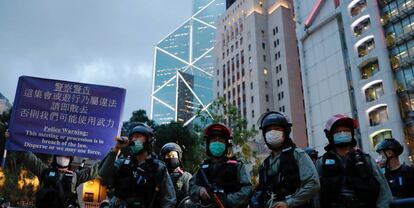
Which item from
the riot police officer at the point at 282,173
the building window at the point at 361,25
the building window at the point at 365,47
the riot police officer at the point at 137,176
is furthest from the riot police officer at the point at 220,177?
the building window at the point at 361,25

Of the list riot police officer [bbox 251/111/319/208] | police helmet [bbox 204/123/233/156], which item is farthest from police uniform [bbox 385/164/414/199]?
police helmet [bbox 204/123/233/156]

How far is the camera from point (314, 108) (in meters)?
39.4

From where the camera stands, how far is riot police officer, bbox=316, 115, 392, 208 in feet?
13.0

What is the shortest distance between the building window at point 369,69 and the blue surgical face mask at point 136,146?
32712 millimetres

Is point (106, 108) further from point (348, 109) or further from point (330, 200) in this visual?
point (348, 109)

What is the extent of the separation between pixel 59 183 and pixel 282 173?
376cm

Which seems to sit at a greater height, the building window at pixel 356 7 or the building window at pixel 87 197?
the building window at pixel 356 7

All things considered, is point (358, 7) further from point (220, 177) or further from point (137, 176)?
point (137, 176)

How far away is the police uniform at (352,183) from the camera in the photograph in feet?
13.0

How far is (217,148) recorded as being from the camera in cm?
502

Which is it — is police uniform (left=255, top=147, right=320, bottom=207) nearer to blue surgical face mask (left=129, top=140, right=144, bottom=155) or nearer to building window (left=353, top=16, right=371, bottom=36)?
blue surgical face mask (left=129, top=140, right=144, bottom=155)

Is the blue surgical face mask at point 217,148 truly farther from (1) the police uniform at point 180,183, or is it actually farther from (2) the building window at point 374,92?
(2) the building window at point 374,92

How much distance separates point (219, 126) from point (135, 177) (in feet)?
4.75

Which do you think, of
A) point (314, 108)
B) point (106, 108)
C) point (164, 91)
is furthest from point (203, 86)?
point (106, 108)
